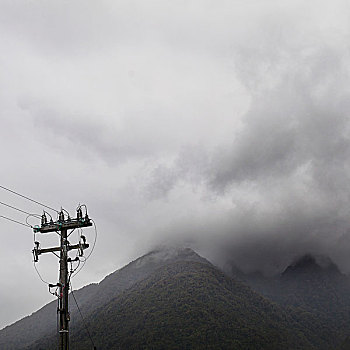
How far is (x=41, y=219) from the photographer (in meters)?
30.9

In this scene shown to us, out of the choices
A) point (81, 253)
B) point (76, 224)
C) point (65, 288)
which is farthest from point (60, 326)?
point (76, 224)

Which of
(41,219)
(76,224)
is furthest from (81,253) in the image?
(41,219)

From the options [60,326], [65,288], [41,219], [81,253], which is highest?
[41,219]

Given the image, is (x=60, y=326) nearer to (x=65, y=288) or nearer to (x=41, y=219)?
(x=65, y=288)

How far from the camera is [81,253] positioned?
29.8 m

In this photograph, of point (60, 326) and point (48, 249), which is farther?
point (48, 249)

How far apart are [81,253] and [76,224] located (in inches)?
82.3

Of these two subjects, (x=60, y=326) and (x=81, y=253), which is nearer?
(x=60, y=326)

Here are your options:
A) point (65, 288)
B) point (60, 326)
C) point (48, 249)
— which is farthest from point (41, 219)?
point (60, 326)

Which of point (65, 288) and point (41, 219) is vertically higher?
point (41, 219)

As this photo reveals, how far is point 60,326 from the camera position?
2730cm

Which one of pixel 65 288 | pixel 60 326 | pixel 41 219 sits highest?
pixel 41 219

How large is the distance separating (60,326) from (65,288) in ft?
7.83

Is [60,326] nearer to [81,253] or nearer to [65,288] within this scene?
[65,288]
